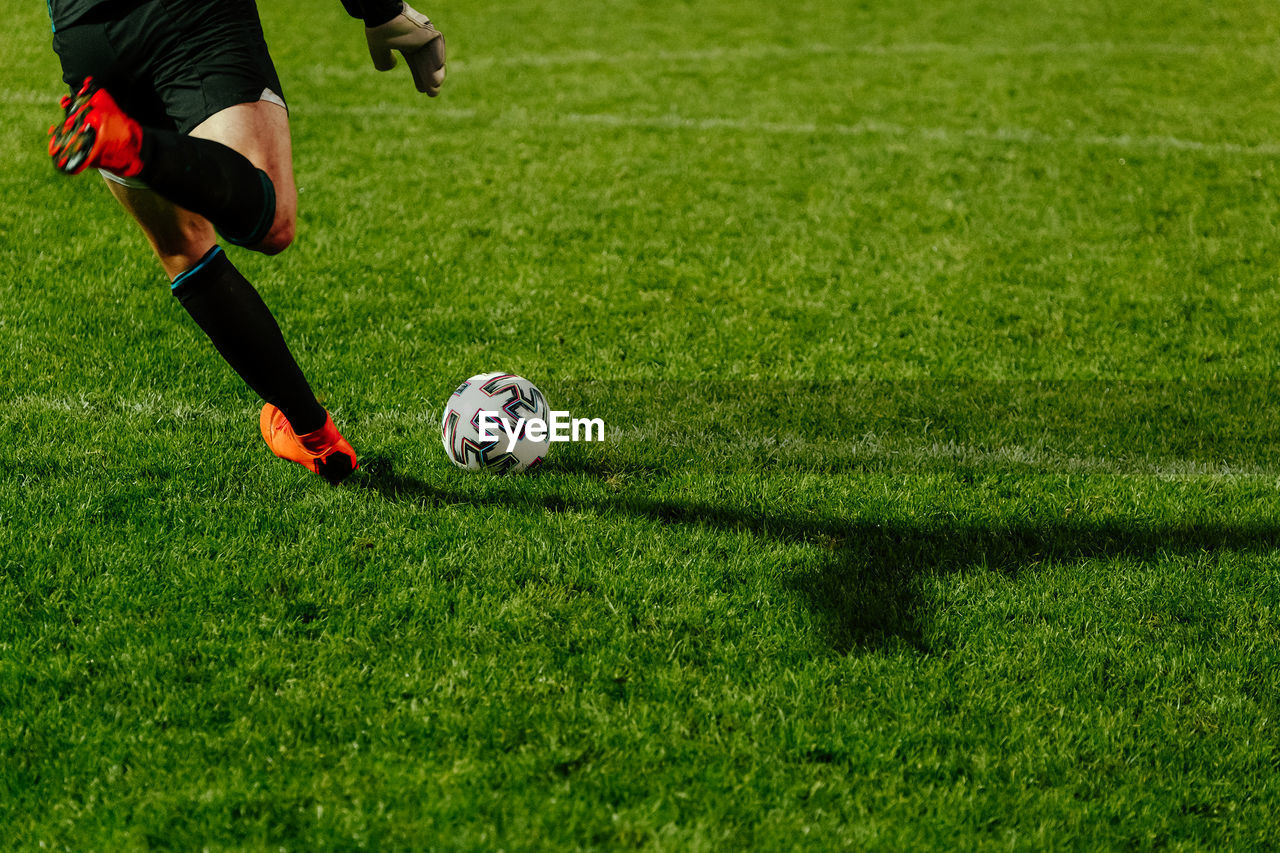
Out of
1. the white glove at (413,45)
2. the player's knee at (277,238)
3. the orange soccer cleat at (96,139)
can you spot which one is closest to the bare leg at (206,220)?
the player's knee at (277,238)

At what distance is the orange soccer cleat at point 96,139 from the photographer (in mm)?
2699

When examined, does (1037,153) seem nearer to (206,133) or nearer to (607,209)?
(607,209)

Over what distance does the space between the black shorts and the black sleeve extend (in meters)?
0.40

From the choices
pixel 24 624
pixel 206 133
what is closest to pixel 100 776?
pixel 24 624

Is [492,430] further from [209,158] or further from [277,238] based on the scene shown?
[209,158]

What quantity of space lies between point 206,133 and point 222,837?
2.12m

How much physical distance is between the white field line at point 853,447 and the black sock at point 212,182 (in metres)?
1.63

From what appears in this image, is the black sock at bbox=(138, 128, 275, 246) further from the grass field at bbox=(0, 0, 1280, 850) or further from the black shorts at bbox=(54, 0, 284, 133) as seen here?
the grass field at bbox=(0, 0, 1280, 850)

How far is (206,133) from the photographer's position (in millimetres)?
3488

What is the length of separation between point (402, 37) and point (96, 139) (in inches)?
57.3

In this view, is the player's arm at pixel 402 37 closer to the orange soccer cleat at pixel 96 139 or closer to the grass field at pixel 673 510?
the orange soccer cleat at pixel 96 139

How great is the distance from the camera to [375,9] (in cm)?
382

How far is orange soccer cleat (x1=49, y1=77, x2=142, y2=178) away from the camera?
2699 mm
